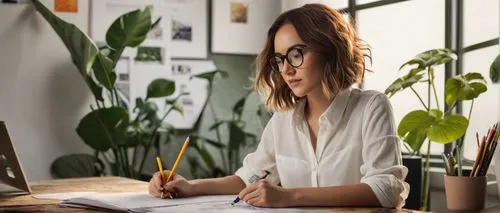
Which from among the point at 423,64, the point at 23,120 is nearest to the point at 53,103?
the point at 23,120

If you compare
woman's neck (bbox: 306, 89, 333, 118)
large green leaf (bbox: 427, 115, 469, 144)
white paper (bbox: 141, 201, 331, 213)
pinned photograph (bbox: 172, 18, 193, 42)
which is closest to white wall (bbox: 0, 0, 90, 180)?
pinned photograph (bbox: 172, 18, 193, 42)

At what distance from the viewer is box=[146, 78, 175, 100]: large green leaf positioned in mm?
3971

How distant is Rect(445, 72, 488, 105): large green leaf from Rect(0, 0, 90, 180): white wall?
205 cm

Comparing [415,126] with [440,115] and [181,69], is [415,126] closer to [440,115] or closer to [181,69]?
[440,115]

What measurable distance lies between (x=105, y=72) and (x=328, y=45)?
2.12 m

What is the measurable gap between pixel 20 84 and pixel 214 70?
1145 mm

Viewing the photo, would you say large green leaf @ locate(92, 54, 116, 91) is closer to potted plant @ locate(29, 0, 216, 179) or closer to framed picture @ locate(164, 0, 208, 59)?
potted plant @ locate(29, 0, 216, 179)

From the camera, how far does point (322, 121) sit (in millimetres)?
1934

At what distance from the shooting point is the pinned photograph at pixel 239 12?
15.0ft

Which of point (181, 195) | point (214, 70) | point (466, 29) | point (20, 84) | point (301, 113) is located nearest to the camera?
point (181, 195)

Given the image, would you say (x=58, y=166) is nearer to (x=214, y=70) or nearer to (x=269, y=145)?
(x=214, y=70)

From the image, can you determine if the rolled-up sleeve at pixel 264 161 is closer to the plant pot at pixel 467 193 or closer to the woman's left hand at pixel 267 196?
the woman's left hand at pixel 267 196

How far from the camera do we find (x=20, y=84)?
3898mm

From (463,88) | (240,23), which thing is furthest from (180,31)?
(463,88)
